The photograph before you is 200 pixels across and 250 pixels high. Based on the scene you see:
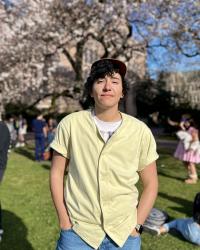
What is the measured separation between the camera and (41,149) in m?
14.3

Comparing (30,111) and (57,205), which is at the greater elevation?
(57,205)

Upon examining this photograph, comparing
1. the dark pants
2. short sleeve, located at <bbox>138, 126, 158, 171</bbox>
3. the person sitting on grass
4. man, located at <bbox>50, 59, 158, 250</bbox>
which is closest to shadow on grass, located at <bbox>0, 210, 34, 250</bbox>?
the person sitting on grass

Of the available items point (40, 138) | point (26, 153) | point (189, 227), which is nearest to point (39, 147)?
point (40, 138)

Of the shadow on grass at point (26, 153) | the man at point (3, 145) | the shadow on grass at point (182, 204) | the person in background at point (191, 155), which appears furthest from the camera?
the shadow on grass at point (26, 153)

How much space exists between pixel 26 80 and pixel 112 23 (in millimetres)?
4574

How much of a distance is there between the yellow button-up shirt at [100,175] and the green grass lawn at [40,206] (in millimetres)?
2842

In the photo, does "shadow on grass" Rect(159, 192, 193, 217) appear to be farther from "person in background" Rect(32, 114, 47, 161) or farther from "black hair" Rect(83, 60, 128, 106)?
"person in background" Rect(32, 114, 47, 161)

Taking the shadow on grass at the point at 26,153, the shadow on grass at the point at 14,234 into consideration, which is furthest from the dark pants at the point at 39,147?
the shadow on grass at the point at 14,234

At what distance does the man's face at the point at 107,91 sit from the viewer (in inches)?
92.6

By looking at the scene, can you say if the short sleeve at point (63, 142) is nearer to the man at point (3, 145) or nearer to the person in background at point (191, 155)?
the man at point (3, 145)

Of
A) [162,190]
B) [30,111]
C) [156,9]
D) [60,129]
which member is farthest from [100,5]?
[30,111]

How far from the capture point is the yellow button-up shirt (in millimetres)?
2295

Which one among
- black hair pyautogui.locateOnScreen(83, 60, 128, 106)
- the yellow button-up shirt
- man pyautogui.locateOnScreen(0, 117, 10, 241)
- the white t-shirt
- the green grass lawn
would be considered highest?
black hair pyautogui.locateOnScreen(83, 60, 128, 106)

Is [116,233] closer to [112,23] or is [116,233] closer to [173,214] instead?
[173,214]
